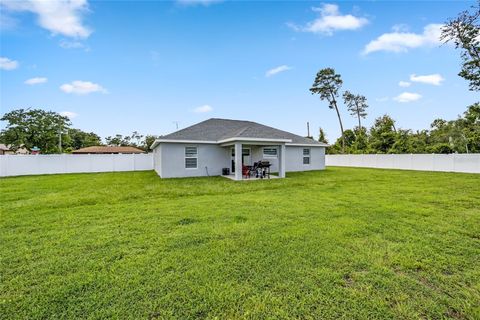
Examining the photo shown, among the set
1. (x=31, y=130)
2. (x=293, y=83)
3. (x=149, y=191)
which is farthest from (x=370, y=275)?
(x=31, y=130)

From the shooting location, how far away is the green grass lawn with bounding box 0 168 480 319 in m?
2.35

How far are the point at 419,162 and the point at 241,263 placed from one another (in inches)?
856

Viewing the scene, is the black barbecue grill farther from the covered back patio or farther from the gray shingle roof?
the gray shingle roof

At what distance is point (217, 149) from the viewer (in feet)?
49.8

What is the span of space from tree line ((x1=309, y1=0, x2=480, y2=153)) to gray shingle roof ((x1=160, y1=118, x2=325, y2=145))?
11.1 m

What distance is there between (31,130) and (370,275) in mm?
29695

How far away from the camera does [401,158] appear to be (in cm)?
2041

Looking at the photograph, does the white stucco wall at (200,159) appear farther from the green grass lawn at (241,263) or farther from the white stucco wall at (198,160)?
the green grass lawn at (241,263)

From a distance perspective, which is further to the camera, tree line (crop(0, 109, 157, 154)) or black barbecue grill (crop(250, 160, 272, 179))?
tree line (crop(0, 109, 157, 154))

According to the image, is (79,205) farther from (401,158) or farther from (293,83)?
(401,158)

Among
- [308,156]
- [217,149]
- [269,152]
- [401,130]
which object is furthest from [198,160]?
[401,130]

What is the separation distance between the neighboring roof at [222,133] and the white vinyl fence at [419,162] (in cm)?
750

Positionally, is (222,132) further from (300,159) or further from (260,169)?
(300,159)

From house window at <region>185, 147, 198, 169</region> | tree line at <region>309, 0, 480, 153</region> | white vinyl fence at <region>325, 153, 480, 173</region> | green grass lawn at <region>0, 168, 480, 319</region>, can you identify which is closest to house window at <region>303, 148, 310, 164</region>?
white vinyl fence at <region>325, 153, 480, 173</region>
